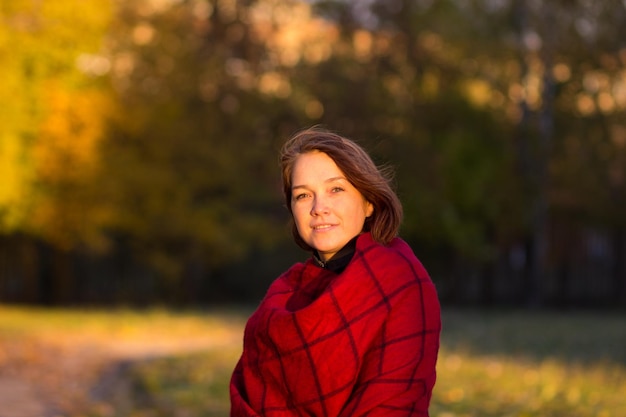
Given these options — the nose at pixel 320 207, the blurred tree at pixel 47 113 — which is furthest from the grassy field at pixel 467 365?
the nose at pixel 320 207

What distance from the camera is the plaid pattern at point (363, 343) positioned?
9.07 ft

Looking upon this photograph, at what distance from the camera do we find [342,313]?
279 centimetres

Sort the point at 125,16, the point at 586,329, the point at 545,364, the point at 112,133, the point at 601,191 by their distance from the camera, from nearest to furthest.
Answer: the point at 545,364, the point at 586,329, the point at 112,133, the point at 125,16, the point at 601,191

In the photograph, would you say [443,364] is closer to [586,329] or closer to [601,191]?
[586,329]

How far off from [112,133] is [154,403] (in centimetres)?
1759

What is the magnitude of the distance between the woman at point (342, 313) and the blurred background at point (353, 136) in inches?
866

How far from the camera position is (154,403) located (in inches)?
367

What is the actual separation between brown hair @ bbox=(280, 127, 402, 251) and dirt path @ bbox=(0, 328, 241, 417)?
21.6 feet

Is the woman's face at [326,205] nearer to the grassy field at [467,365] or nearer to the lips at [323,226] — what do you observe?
the lips at [323,226]

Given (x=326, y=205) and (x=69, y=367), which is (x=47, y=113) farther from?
(x=326, y=205)

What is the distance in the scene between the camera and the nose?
2928mm

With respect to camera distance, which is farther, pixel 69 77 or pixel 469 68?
pixel 469 68

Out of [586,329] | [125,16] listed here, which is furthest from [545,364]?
[125,16]

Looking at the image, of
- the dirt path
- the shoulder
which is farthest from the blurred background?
the shoulder
